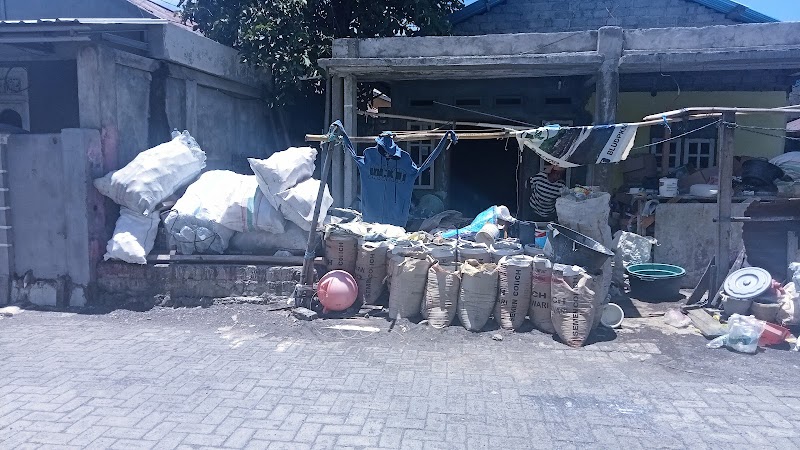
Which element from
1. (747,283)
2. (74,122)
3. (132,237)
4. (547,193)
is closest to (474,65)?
(547,193)

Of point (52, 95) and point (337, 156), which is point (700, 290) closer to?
point (337, 156)

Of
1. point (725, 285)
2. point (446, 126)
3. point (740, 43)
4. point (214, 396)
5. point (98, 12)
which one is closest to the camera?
point (214, 396)

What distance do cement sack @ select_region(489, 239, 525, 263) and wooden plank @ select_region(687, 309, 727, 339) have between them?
2106 millimetres

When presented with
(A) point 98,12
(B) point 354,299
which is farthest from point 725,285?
(A) point 98,12

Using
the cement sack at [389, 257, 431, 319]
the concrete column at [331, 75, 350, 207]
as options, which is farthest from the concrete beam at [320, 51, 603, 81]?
the cement sack at [389, 257, 431, 319]

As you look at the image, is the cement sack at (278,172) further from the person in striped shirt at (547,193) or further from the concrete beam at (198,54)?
the person in striped shirt at (547,193)

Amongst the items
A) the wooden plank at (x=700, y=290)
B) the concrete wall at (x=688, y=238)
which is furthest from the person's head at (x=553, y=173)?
the wooden plank at (x=700, y=290)

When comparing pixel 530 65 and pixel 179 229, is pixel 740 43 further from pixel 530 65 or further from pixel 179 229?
pixel 179 229

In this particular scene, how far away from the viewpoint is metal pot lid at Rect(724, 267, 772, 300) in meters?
6.47

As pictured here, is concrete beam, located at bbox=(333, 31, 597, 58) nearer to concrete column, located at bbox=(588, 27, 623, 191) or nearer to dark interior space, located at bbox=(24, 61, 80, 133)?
concrete column, located at bbox=(588, 27, 623, 191)

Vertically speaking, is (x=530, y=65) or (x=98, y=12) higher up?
(x=98, y=12)

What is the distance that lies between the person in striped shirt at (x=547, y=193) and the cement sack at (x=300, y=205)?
159 inches

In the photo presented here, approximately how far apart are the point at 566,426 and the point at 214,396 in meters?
2.75

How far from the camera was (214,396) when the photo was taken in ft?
15.5
